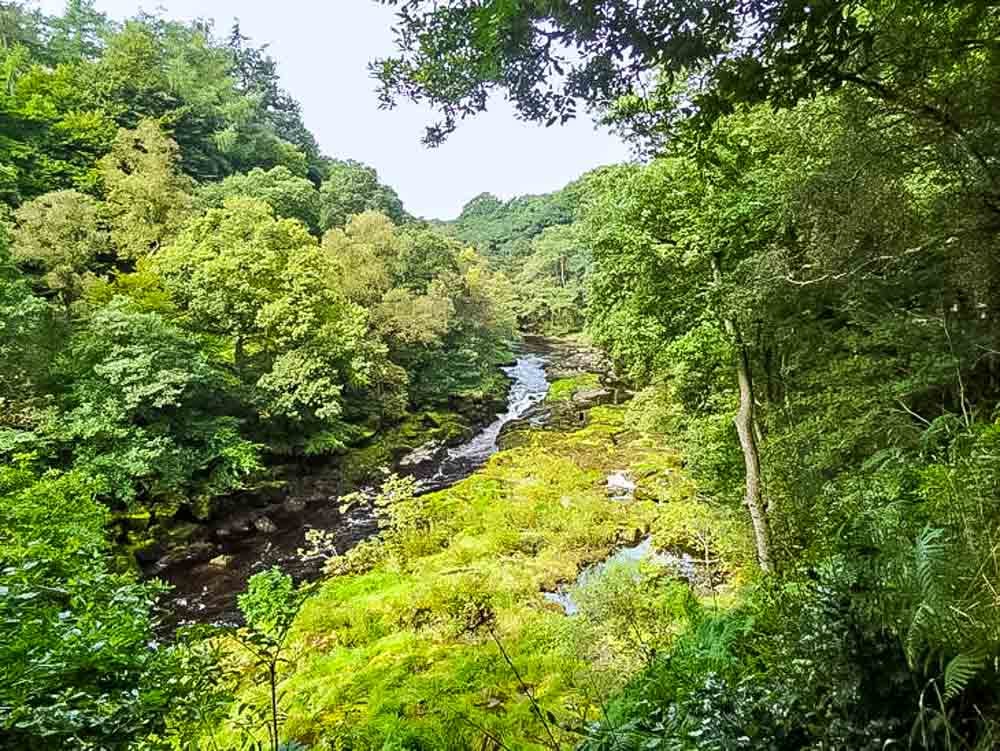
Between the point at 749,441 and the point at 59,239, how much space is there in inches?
603

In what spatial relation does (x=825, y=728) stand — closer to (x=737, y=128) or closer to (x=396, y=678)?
(x=396, y=678)

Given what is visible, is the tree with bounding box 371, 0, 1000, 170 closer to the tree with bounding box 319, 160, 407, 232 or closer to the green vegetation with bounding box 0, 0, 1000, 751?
the green vegetation with bounding box 0, 0, 1000, 751

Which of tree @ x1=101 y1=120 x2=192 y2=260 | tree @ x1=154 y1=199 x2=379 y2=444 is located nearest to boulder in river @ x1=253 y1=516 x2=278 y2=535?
tree @ x1=154 y1=199 x2=379 y2=444

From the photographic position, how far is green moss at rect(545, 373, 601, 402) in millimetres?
21547

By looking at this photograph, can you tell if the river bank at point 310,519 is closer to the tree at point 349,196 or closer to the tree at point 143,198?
the tree at point 143,198

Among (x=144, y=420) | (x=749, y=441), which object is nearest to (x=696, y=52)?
(x=749, y=441)

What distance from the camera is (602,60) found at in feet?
7.27

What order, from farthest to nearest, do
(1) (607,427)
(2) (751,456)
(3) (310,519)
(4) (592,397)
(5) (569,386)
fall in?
(5) (569,386) < (4) (592,397) < (1) (607,427) < (3) (310,519) < (2) (751,456)

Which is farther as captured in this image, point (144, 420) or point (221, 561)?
point (144, 420)

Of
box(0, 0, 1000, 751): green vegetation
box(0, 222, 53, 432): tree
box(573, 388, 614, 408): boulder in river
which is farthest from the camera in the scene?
box(573, 388, 614, 408): boulder in river

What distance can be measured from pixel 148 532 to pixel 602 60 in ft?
39.1

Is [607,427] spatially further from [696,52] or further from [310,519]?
[696,52]

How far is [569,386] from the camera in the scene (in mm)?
22594

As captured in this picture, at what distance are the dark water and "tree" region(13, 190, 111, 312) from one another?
21.1ft
